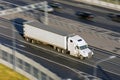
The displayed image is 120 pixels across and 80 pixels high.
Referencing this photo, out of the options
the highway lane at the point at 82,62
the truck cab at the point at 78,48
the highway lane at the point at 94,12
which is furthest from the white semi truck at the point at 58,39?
the highway lane at the point at 94,12

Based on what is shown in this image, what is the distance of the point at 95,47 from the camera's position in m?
67.1

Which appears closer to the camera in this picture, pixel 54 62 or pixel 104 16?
pixel 54 62

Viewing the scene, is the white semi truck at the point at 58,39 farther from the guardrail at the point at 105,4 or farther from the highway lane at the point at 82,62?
the guardrail at the point at 105,4

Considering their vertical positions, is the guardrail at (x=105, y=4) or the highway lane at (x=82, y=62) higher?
the guardrail at (x=105, y=4)

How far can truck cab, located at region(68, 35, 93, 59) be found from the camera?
61316mm

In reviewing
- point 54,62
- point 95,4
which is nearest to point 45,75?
point 54,62

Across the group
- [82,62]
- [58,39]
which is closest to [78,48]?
[82,62]

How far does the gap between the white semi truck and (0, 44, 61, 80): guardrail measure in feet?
35.3

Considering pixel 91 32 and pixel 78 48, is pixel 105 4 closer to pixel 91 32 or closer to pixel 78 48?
pixel 91 32

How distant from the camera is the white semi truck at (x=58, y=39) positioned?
61.9 metres

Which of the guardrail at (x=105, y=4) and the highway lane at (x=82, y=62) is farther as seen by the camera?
the guardrail at (x=105, y=4)

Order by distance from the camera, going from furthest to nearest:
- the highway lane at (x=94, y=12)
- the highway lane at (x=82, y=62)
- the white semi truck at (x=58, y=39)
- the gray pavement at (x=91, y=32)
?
the highway lane at (x=94, y=12)
the gray pavement at (x=91, y=32)
the white semi truck at (x=58, y=39)
the highway lane at (x=82, y=62)

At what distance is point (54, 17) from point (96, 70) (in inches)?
1071

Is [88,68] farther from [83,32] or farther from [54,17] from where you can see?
[54,17]
